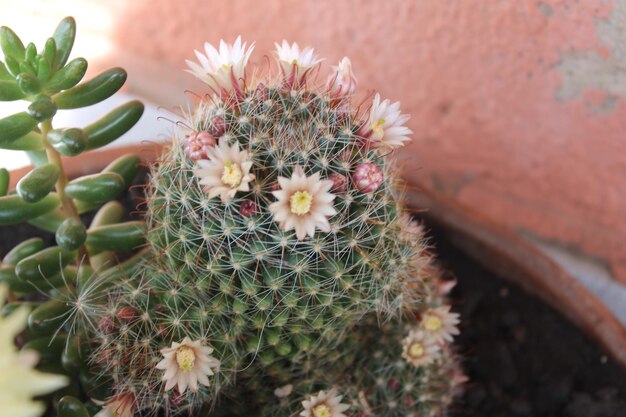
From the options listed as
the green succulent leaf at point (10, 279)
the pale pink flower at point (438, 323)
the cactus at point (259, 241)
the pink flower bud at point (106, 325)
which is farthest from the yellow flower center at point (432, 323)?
the green succulent leaf at point (10, 279)

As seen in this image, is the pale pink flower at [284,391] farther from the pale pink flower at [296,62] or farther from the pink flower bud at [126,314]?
the pale pink flower at [296,62]

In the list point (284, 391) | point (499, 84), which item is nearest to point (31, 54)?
point (284, 391)

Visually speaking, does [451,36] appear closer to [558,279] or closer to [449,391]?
[558,279]

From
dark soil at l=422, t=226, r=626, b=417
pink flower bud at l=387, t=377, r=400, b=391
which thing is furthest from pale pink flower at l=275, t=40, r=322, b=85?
dark soil at l=422, t=226, r=626, b=417

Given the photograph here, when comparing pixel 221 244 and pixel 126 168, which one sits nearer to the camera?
pixel 221 244

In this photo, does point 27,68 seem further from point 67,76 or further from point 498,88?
point 498,88

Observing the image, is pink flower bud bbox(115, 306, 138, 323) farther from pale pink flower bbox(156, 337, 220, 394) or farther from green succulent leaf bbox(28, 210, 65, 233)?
green succulent leaf bbox(28, 210, 65, 233)

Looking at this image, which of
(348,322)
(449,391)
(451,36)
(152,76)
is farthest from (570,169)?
(152,76)
